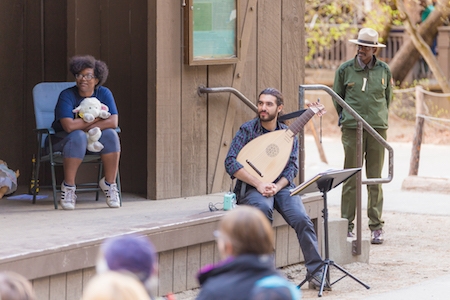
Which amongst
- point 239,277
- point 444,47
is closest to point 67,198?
point 239,277

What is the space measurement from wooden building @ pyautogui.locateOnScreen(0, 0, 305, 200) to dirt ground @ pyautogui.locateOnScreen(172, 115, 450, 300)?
1.26 meters

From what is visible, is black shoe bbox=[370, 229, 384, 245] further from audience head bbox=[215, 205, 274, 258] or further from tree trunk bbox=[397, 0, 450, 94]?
tree trunk bbox=[397, 0, 450, 94]

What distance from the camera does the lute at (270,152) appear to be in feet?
22.6

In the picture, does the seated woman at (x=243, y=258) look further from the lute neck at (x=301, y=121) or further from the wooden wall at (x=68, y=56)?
the wooden wall at (x=68, y=56)

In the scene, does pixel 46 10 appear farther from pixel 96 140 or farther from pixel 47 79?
pixel 96 140

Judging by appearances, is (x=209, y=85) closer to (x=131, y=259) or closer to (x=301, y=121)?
(x=301, y=121)

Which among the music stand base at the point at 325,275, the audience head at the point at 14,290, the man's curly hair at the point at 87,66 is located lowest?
the music stand base at the point at 325,275

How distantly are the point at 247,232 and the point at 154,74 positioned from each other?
4107 mm

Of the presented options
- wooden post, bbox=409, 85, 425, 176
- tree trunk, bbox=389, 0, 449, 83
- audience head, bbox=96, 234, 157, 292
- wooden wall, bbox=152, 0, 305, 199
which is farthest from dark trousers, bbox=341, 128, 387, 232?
tree trunk, bbox=389, 0, 449, 83

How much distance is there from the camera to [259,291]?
3.21 metres

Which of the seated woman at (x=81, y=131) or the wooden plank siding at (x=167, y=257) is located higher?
the seated woman at (x=81, y=131)

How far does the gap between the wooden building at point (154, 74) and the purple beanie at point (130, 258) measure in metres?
4.21

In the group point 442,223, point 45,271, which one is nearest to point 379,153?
point 442,223

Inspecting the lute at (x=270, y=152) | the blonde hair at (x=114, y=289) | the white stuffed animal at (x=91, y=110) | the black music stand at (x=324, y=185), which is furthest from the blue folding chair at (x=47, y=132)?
the blonde hair at (x=114, y=289)
